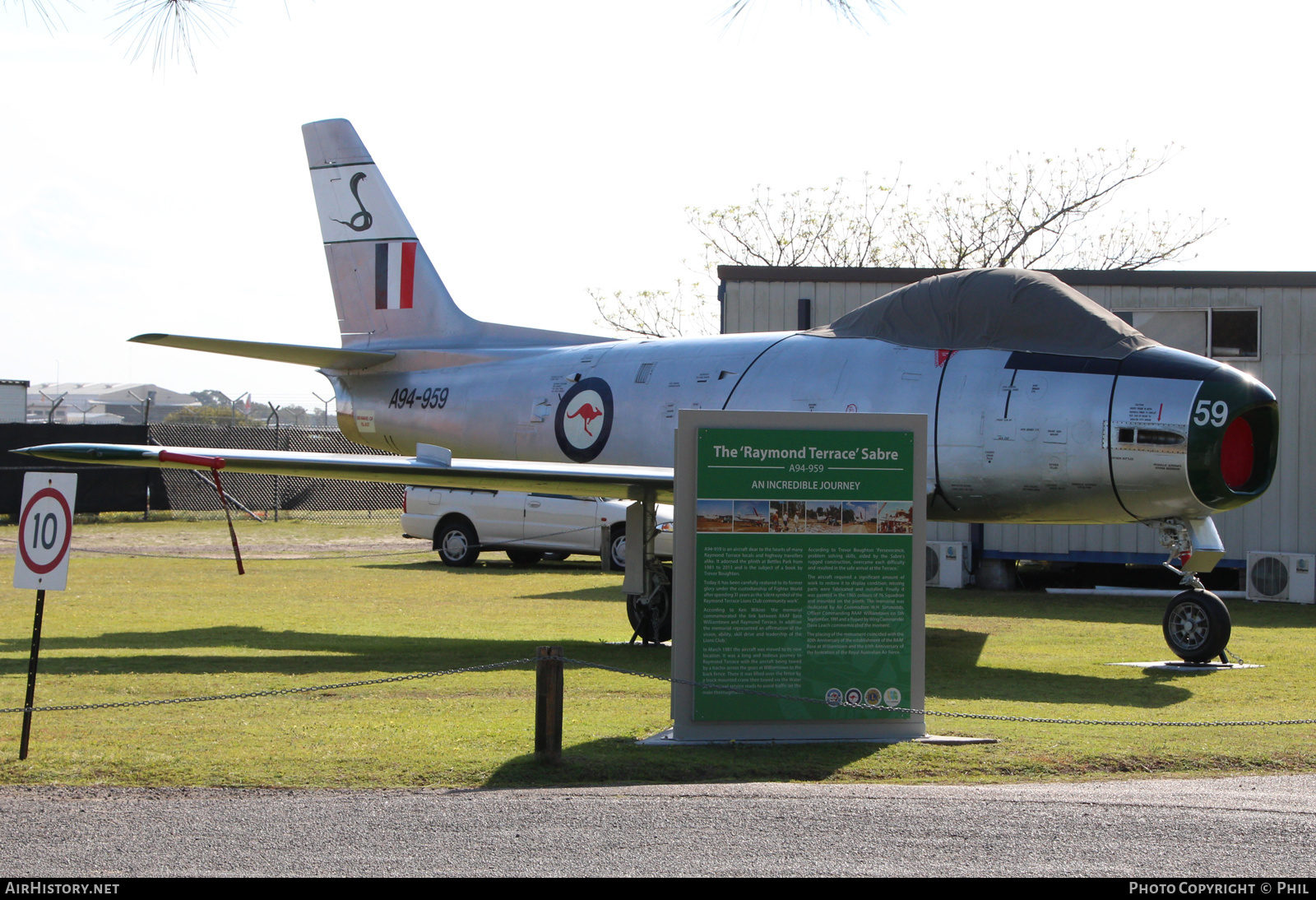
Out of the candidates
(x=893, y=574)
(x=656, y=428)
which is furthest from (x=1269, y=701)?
(x=656, y=428)

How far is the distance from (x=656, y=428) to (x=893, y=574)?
6.04 meters

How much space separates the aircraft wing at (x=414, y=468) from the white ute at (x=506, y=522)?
903 cm

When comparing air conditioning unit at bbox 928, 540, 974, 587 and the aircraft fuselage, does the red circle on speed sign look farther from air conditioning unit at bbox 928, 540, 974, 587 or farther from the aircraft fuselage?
air conditioning unit at bbox 928, 540, 974, 587

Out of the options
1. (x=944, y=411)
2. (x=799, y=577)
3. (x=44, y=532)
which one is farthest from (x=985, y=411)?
(x=44, y=532)

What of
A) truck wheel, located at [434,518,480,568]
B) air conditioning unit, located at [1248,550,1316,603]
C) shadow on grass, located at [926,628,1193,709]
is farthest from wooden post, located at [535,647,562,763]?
truck wheel, located at [434,518,480,568]

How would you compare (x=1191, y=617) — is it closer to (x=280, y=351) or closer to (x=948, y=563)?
(x=948, y=563)

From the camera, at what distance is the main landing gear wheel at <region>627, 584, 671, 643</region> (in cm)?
1223

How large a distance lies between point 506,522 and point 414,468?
10.2 meters

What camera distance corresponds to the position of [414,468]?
38.5ft

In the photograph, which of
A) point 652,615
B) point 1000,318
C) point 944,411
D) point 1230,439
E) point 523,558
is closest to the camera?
point 1230,439

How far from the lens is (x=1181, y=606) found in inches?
434

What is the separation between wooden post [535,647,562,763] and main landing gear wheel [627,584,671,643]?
534 cm

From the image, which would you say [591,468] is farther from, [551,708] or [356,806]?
[356,806]

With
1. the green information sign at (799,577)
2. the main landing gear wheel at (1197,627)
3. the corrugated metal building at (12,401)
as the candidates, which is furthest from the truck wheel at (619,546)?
the corrugated metal building at (12,401)
